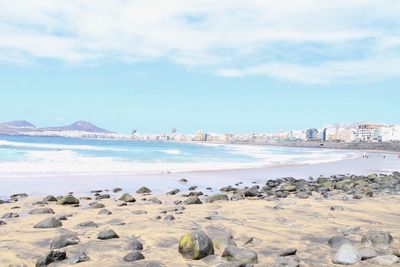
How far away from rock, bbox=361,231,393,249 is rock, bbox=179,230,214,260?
6.54ft

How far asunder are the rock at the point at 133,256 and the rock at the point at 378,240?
2.76 meters

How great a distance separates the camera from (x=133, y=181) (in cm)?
1439

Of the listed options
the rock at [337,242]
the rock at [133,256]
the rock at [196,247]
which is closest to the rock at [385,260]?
the rock at [337,242]

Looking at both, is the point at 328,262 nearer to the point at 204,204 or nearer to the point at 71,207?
the point at 204,204

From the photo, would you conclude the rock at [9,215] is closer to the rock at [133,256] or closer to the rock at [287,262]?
the rock at [133,256]

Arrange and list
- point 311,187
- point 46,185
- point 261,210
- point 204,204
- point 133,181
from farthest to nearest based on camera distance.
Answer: point 133,181 → point 311,187 → point 46,185 → point 204,204 → point 261,210

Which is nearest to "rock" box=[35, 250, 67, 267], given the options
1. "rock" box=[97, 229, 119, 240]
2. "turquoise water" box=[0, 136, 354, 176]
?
"rock" box=[97, 229, 119, 240]

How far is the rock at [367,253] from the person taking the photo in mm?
4352

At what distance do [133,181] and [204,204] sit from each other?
5895 millimetres

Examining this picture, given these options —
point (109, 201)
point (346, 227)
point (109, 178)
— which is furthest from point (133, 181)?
point (346, 227)

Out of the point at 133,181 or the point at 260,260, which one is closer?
the point at 260,260

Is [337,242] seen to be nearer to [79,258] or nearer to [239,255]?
[239,255]

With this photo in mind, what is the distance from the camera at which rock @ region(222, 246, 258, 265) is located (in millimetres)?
4273

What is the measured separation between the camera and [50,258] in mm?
4223
